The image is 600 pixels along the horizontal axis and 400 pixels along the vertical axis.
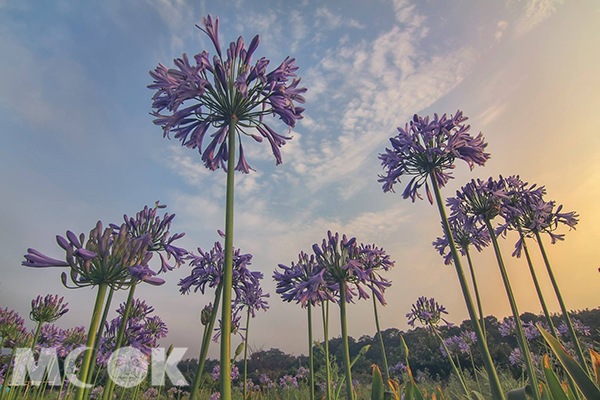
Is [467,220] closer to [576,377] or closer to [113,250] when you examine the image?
[576,377]

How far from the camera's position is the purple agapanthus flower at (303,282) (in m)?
3.77

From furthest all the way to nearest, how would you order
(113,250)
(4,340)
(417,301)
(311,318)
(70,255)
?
(417,301) < (4,340) < (311,318) < (113,250) < (70,255)

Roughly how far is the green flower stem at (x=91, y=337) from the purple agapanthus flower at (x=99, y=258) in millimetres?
125

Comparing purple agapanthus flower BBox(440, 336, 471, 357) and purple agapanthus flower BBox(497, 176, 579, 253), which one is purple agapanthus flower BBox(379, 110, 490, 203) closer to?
purple agapanthus flower BBox(497, 176, 579, 253)

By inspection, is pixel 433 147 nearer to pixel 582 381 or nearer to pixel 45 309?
pixel 582 381

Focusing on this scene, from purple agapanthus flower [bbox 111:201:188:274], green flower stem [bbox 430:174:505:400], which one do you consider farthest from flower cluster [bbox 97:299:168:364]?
green flower stem [bbox 430:174:505:400]

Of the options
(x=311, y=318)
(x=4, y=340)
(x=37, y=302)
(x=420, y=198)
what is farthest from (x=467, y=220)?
(x=4, y=340)

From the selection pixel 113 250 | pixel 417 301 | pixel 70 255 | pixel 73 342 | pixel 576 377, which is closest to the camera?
pixel 576 377

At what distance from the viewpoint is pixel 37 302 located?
19.2 ft

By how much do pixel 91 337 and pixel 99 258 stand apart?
623mm

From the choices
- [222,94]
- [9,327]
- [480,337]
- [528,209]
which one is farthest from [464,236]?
[9,327]

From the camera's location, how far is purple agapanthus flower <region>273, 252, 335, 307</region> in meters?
3.77

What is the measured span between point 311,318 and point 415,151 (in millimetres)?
3223

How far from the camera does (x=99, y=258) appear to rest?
2.66 meters
